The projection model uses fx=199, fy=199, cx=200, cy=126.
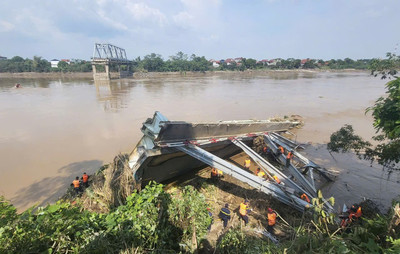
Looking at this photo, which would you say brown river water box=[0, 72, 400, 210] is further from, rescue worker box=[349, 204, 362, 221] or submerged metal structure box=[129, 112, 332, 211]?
submerged metal structure box=[129, 112, 332, 211]

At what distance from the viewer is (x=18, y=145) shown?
1036 cm

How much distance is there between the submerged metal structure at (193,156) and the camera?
4773 mm

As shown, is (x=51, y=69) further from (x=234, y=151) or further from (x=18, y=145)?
(x=234, y=151)

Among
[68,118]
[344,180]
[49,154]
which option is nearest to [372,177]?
[344,180]

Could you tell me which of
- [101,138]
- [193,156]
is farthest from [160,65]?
[193,156]

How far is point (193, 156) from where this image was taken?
16.6 feet

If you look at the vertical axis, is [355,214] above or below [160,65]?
below

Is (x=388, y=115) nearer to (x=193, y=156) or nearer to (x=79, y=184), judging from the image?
(x=193, y=156)

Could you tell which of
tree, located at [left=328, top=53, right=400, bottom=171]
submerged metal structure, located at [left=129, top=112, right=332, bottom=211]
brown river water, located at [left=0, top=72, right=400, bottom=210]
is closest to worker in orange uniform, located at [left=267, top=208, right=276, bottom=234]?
submerged metal structure, located at [left=129, top=112, right=332, bottom=211]

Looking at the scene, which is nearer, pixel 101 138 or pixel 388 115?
pixel 388 115

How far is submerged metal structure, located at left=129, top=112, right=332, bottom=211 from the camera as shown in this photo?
188 inches

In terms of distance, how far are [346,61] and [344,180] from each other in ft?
404

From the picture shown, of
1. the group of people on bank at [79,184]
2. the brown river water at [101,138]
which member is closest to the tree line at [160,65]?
the brown river water at [101,138]

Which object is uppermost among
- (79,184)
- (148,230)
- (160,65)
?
(160,65)
